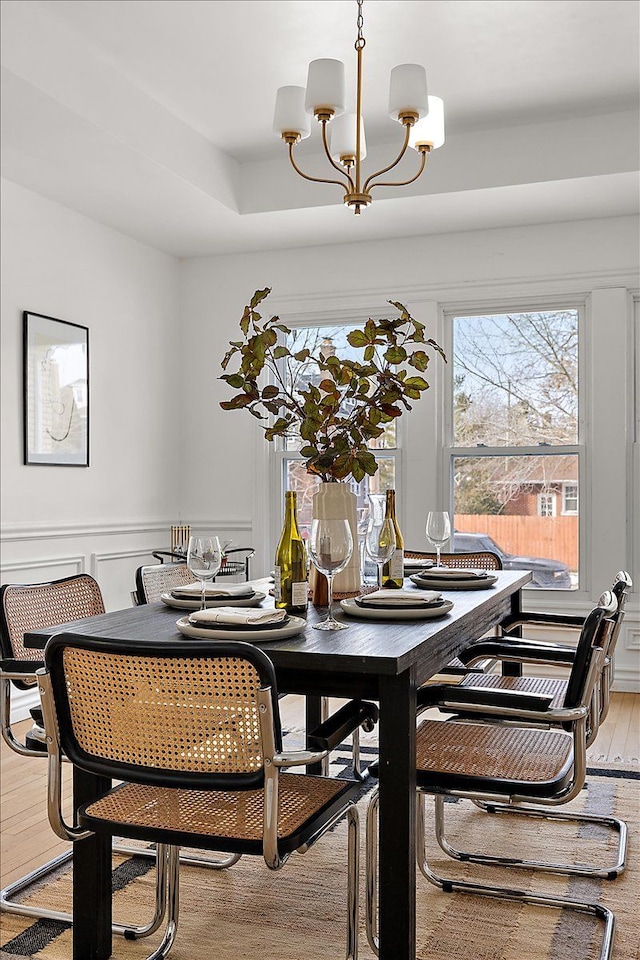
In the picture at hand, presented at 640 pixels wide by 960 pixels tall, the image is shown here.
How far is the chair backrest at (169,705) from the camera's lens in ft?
5.19

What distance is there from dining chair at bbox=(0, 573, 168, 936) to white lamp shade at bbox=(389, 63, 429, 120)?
174 centimetres

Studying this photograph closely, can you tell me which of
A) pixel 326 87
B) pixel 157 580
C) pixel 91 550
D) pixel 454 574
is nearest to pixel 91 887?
pixel 157 580

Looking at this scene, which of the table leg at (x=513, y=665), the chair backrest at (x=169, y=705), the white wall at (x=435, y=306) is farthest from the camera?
the white wall at (x=435, y=306)

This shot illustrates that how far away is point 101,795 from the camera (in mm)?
1989

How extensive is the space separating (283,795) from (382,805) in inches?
8.0

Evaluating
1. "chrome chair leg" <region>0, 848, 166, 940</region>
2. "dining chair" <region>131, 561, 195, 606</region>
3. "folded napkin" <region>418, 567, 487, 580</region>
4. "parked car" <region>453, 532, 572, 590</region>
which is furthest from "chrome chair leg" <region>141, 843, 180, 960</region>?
"parked car" <region>453, 532, 572, 590</region>

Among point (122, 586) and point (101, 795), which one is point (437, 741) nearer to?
point (101, 795)

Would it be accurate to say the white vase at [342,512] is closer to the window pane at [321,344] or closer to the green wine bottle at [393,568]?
the green wine bottle at [393,568]

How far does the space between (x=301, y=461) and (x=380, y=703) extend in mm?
4106

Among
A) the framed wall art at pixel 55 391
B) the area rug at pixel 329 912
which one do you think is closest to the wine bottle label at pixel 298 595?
the area rug at pixel 329 912

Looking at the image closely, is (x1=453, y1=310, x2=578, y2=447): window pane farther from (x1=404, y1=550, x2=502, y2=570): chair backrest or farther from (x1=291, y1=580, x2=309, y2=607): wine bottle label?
(x1=291, y1=580, x2=309, y2=607): wine bottle label

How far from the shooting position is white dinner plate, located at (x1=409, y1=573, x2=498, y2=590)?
2783 millimetres

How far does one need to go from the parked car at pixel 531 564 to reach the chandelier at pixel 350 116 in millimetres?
2761

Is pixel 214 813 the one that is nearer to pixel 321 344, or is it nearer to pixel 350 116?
pixel 350 116
